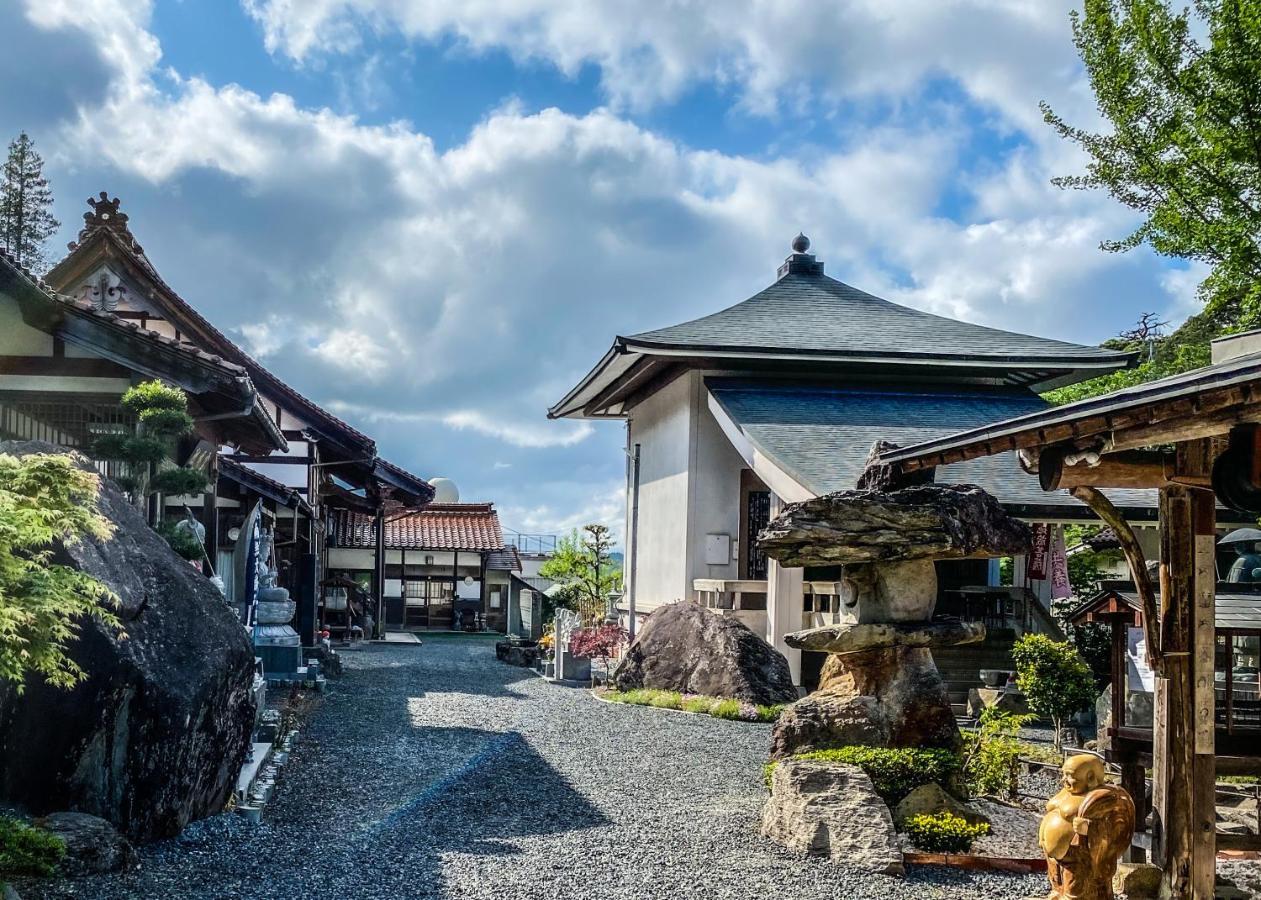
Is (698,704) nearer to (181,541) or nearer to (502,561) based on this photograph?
(181,541)

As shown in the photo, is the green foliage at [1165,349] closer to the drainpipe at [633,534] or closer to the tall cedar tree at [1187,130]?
the tall cedar tree at [1187,130]

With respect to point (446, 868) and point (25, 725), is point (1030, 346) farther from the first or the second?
point (25, 725)

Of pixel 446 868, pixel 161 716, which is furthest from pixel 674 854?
pixel 161 716

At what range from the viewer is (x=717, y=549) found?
18641 mm

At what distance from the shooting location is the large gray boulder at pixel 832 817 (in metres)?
7.28

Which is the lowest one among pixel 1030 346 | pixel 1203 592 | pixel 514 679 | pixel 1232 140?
pixel 514 679

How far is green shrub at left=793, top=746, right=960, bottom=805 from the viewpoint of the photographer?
27.0 feet

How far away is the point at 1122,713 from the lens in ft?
27.6

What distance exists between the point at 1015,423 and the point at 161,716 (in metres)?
5.39

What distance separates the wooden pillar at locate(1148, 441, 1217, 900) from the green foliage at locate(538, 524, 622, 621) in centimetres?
1970

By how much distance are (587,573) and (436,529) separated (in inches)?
342

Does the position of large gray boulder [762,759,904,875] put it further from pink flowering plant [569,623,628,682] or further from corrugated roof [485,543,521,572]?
corrugated roof [485,543,521,572]

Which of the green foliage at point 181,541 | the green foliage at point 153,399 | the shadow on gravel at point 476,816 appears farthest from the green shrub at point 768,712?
the green foliage at point 153,399

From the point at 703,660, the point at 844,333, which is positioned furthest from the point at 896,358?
the point at 703,660
